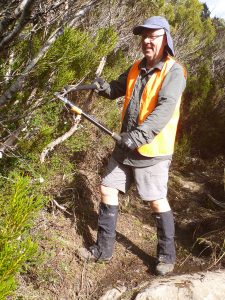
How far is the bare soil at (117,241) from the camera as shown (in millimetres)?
2758

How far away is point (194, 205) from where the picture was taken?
4379 millimetres

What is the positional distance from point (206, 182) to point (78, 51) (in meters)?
3.41

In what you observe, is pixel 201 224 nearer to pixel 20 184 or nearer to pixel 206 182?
pixel 206 182

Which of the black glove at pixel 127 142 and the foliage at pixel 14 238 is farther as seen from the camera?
the black glove at pixel 127 142

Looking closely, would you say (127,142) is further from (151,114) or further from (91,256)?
(91,256)

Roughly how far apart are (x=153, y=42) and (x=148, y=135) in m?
0.75

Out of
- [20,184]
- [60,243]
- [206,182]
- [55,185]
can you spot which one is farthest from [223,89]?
[20,184]

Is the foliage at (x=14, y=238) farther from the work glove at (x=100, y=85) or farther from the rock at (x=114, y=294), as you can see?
the work glove at (x=100, y=85)

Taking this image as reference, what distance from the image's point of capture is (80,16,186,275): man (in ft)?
8.69

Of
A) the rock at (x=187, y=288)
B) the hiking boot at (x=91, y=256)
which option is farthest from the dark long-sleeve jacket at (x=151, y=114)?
the rock at (x=187, y=288)

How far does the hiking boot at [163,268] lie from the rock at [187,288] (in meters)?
0.08

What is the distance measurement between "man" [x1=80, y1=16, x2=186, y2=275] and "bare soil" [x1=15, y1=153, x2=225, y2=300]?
0.19 meters

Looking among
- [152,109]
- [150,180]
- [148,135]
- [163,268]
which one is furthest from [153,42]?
[163,268]

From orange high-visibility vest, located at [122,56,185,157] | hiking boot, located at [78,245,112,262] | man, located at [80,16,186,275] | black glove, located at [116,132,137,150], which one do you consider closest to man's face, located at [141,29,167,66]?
man, located at [80,16,186,275]
